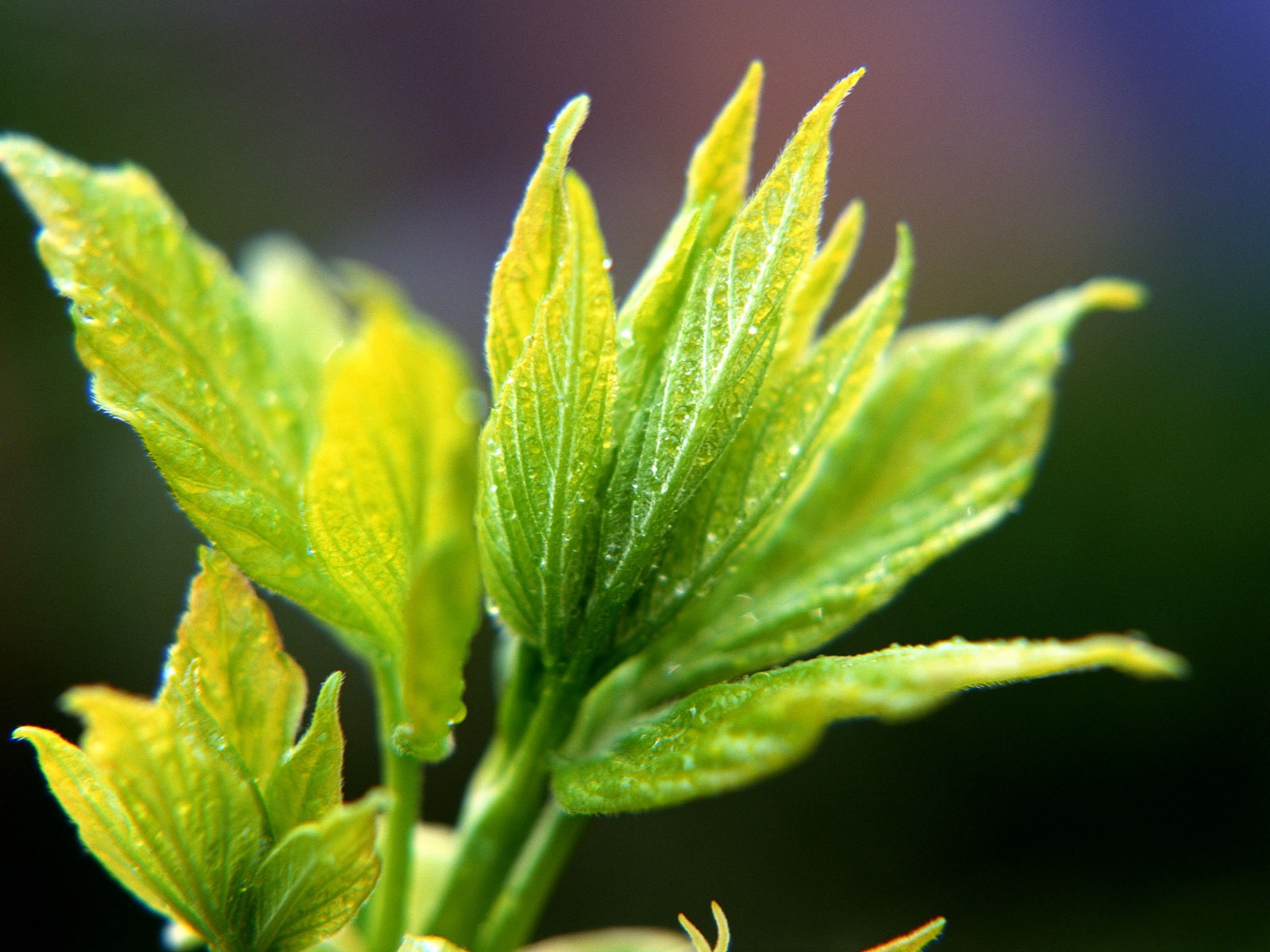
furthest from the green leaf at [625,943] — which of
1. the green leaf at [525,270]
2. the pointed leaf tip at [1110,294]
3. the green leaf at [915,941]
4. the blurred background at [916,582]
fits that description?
the blurred background at [916,582]

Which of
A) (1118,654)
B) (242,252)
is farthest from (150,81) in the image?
(1118,654)

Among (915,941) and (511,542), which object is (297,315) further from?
(915,941)

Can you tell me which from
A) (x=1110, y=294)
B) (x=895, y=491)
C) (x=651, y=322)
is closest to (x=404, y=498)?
(x=651, y=322)

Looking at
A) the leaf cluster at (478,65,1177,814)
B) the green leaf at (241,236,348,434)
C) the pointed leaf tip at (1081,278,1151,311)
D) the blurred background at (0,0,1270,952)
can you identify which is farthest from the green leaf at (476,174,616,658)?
the blurred background at (0,0,1270,952)

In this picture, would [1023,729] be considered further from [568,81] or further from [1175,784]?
[568,81]

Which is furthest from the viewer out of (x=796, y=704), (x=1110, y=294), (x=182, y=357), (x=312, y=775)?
(x=1110, y=294)
